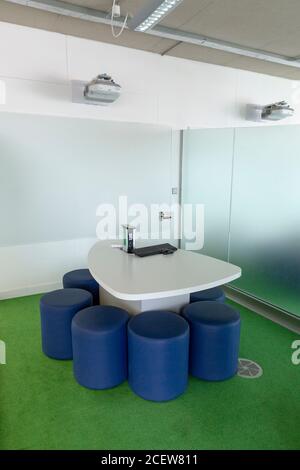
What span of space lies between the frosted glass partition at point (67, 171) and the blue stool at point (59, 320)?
1417 mm

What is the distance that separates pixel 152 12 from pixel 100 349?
2.51m

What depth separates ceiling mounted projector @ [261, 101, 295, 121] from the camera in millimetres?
4723

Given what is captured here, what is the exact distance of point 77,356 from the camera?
7.32 feet

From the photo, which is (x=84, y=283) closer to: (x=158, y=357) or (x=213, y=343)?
(x=158, y=357)

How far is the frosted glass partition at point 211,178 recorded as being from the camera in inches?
154

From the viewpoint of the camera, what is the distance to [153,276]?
2.20 m

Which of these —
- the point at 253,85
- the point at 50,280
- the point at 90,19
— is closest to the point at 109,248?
the point at 50,280

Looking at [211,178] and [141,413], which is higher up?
[211,178]

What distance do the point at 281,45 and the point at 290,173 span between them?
1.92m

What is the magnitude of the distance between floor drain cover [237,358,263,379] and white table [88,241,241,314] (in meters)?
0.66

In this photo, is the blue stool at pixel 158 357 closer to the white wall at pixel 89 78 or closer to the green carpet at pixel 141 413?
the green carpet at pixel 141 413

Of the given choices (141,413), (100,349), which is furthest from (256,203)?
(141,413)

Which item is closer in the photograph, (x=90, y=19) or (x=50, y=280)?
(x=90, y=19)

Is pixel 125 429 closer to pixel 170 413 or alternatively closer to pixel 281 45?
pixel 170 413
